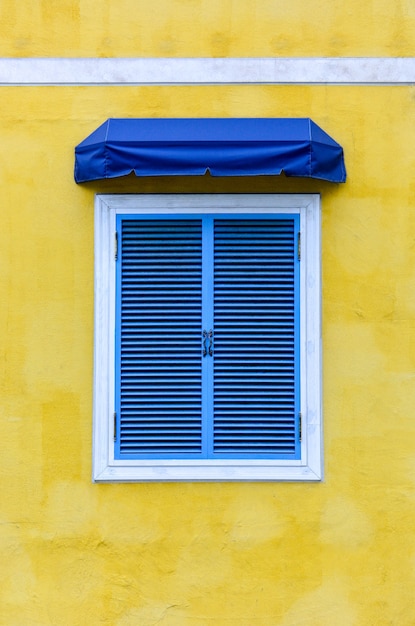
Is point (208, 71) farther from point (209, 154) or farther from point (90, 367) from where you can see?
point (90, 367)

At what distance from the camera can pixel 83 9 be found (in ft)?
14.3

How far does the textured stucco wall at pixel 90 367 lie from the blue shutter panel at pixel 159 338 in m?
0.25

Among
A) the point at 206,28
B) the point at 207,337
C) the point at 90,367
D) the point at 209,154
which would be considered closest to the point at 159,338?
the point at 207,337

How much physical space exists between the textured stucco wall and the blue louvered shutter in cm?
24

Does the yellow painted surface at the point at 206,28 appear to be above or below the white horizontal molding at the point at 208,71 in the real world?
above

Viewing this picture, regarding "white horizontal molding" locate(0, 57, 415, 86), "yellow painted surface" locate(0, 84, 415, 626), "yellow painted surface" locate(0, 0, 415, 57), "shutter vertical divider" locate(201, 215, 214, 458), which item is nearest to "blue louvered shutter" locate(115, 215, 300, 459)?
"shutter vertical divider" locate(201, 215, 214, 458)

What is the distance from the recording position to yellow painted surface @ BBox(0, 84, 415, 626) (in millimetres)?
4281

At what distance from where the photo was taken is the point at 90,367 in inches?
171

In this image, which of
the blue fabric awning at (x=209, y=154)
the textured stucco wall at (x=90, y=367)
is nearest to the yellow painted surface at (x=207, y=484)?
the textured stucco wall at (x=90, y=367)

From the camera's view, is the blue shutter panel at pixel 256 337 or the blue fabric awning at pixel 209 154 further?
the blue shutter panel at pixel 256 337

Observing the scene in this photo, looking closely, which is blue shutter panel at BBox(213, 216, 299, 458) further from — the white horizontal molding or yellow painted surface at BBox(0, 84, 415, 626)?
the white horizontal molding

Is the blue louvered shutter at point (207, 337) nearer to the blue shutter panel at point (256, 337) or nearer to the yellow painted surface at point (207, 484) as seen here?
the blue shutter panel at point (256, 337)

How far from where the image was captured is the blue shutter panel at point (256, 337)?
4.34 meters

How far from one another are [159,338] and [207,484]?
1.03m
